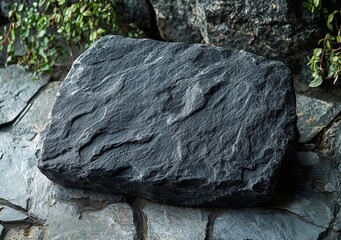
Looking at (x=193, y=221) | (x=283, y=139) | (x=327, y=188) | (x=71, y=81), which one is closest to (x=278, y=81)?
(x=283, y=139)

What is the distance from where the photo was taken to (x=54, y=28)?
349 cm

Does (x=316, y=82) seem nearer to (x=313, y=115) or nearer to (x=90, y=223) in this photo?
(x=313, y=115)

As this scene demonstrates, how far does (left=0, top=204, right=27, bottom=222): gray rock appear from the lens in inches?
106

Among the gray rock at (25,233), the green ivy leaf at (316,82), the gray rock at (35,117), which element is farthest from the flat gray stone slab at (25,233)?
the green ivy leaf at (316,82)

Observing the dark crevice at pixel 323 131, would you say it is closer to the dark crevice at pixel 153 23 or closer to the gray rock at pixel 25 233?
the dark crevice at pixel 153 23

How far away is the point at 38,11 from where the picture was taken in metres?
3.49

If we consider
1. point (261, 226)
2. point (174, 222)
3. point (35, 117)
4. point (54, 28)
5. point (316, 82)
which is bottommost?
point (261, 226)

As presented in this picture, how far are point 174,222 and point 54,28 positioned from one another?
1.49 m

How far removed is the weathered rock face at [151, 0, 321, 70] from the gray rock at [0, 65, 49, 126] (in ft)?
2.66

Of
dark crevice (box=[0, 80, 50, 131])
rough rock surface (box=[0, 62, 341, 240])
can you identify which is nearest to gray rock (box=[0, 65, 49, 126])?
dark crevice (box=[0, 80, 50, 131])

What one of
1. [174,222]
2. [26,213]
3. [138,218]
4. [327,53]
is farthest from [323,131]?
[26,213]

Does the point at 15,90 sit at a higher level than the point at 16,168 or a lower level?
higher

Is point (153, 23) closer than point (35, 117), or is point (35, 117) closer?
point (35, 117)

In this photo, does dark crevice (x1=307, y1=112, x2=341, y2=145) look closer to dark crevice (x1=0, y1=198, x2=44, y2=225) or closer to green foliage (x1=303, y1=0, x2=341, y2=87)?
green foliage (x1=303, y1=0, x2=341, y2=87)
